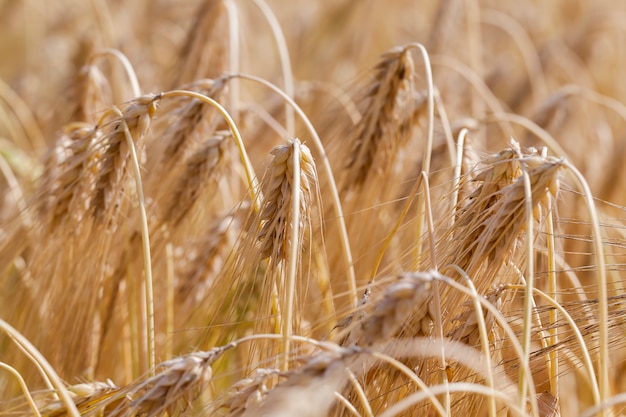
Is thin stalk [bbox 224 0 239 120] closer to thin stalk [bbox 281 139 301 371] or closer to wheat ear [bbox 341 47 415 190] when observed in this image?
wheat ear [bbox 341 47 415 190]

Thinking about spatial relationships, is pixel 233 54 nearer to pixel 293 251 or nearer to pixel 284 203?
pixel 284 203

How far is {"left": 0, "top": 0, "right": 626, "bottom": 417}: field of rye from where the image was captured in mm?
821

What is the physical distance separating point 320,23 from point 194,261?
186 cm

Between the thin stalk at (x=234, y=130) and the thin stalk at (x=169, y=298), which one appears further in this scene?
the thin stalk at (x=169, y=298)

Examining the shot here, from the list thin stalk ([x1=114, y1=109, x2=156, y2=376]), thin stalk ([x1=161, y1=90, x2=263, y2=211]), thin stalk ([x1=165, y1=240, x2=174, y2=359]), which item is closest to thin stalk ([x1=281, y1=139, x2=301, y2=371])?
thin stalk ([x1=161, y1=90, x2=263, y2=211])

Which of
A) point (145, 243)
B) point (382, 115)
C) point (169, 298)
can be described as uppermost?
point (382, 115)

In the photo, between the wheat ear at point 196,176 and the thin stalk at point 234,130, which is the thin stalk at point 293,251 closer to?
the thin stalk at point 234,130

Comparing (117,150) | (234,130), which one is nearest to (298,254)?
(234,130)

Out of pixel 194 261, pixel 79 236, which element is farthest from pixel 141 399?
pixel 194 261

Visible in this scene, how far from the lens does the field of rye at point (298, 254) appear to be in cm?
82

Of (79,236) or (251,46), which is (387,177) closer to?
(79,236)

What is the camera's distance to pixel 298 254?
942 millimetres

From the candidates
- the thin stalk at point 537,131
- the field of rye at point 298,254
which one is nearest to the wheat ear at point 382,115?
the field of rye at point 298,254

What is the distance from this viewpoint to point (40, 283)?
1.20 metres
